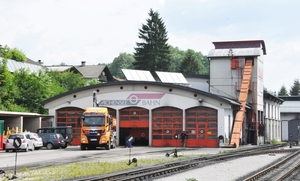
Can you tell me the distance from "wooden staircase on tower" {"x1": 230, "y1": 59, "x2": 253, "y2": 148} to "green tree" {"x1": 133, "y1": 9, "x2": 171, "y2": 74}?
38831 mm

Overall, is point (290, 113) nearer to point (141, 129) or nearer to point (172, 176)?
point (141, 129)

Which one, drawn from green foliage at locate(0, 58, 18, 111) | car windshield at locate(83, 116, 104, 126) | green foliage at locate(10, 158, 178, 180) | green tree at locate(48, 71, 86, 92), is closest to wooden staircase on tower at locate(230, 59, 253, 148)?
car windshield at locate(83, 116, 104, 126)

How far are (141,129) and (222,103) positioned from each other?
9.15 m

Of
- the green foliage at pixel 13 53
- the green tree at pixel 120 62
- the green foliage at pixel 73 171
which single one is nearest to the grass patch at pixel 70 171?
the green foliage at pixel 73 171

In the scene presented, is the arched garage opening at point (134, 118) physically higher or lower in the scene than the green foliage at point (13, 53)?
lower

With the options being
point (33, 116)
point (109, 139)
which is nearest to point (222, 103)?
point (109, 139)

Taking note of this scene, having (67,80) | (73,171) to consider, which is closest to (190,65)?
(67,80)

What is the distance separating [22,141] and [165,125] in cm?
1710

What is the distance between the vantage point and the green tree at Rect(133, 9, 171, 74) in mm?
104188

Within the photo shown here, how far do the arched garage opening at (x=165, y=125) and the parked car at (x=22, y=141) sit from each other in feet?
48.9

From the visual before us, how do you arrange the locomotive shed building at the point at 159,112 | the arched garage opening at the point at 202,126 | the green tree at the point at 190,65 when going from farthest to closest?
the green tree at the point at 190,65 < the locomotive shed building at the point at 159,112 < the arched garage opening at the point at 202,126

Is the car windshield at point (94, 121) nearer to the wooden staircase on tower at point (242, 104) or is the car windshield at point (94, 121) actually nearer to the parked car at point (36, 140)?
the parked car at point (36, 140)

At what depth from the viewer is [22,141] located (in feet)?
136

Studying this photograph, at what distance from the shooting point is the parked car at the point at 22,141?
41.0 meters
